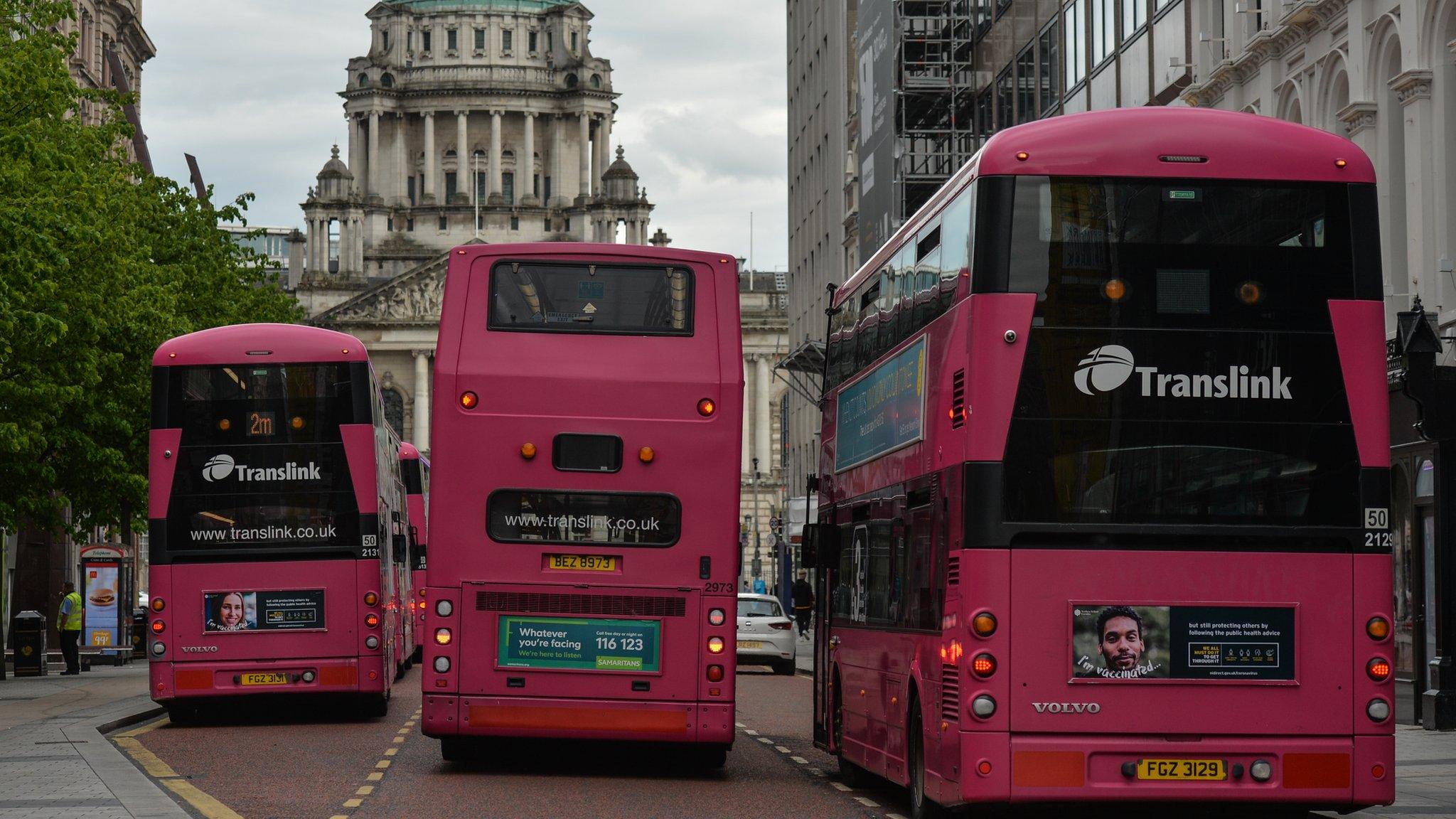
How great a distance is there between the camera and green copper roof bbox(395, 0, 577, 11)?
13738 cm

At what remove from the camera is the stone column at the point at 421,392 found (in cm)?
12000

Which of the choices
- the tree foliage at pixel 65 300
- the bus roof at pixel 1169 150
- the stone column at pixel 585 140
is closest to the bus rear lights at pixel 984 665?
the bus roof at pixel 1169 150

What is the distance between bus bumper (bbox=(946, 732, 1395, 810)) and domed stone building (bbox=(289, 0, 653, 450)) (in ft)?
385

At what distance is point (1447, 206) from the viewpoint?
22703 millimetres

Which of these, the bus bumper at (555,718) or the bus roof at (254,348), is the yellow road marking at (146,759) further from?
the bus roof at (254,348)

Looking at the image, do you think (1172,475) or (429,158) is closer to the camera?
(1172,475)

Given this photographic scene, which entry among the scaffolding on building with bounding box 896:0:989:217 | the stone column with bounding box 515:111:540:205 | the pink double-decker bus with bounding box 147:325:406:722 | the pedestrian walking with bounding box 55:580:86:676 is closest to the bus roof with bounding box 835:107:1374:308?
the pink double-decker bus with bounding box 147:325:406:722

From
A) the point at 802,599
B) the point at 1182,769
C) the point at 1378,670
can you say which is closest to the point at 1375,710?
the point at 1378,670

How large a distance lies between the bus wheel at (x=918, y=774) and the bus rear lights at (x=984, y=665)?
157 centimetres

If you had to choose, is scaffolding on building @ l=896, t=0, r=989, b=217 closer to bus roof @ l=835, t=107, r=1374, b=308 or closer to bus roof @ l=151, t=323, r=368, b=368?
bus roof @ l=151, t=323, r=368, b=368

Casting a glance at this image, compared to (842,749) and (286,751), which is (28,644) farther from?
(842,749)

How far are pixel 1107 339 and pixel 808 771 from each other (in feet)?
24.9

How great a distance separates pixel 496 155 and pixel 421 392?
19846 mm

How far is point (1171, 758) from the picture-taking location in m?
11.2
